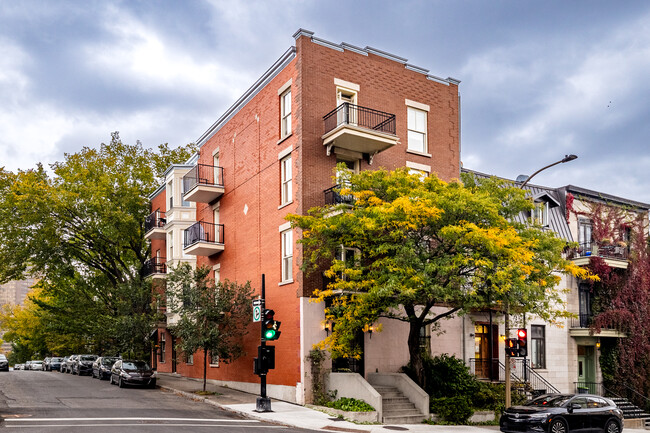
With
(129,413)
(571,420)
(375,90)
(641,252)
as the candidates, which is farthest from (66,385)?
(641,252)

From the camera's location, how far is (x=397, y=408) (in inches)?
899

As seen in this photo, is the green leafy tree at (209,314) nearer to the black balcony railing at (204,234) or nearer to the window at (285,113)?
the black balcony railing at (204,234)

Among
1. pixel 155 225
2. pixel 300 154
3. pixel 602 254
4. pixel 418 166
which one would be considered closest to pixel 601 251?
pixel 602 254

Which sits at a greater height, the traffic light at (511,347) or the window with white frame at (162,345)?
the traffic light at (511,347)

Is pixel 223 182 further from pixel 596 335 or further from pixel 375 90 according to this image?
pixel 596 335

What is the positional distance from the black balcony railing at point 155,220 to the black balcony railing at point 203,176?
7.29 m

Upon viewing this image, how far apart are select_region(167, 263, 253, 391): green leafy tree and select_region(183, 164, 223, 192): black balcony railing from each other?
21.5ft

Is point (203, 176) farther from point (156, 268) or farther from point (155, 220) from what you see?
point (156, 268)

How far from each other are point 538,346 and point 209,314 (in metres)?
16.7

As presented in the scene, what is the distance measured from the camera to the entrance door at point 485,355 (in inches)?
1149

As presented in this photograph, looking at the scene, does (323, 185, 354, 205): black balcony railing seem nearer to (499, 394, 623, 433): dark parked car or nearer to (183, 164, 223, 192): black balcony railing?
(499, 394, 623, 433): dark parked car

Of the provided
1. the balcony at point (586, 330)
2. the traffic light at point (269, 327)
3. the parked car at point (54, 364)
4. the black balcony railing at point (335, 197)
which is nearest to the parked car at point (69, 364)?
the parked car at point (54, 364)

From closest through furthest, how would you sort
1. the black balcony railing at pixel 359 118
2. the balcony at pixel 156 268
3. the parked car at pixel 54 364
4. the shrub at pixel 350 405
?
the shrub at pixel 350 405 < the black balcony railing at pixel 359 118 < the balcony at pixel 156 268 < the parked car at pixel 54 364

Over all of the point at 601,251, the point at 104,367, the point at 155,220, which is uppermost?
the point at 155,220
